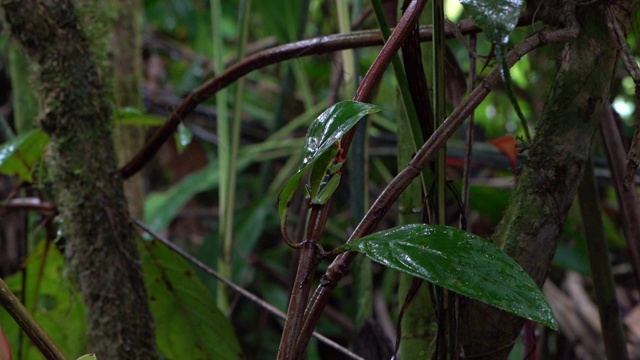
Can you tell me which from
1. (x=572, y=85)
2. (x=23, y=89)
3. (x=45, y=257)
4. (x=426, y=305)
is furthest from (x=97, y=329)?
(x=23, y=89)

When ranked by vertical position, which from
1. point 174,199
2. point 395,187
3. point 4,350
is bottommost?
point 4,350

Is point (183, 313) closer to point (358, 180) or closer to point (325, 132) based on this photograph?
point (358, 180)

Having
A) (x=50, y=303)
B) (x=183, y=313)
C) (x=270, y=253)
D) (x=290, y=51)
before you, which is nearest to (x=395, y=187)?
(x=290, y=51)

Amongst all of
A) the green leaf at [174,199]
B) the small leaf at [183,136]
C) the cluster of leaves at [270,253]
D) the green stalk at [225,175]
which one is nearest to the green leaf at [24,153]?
the cluster of leaves at [270,253]

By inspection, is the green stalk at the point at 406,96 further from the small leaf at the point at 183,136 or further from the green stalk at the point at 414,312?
the small leaf at the point at 183,136

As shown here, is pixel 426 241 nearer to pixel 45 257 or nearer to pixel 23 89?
pixel 45 257

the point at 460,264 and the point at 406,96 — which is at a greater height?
the point at 406,96
